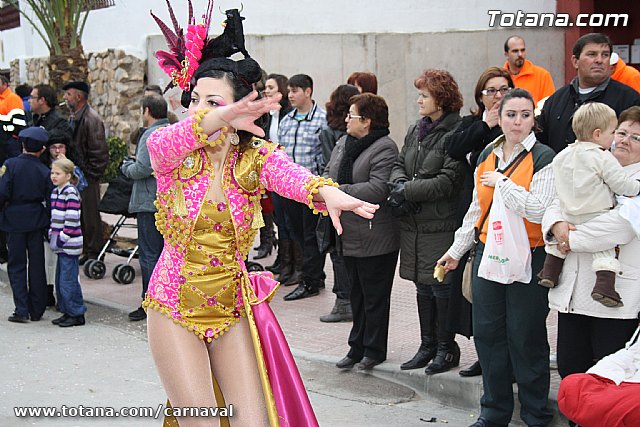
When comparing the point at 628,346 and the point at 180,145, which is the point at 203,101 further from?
the point at 628,346

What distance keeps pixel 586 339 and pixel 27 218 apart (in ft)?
18.9

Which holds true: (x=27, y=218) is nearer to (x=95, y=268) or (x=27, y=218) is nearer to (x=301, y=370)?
(x=95, y=268)

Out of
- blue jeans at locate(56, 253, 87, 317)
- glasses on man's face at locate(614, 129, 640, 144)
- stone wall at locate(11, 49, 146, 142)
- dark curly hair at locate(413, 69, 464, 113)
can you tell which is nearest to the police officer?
blue jeans at locate(56, 253, 87, 317)

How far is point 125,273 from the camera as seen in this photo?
413 inches

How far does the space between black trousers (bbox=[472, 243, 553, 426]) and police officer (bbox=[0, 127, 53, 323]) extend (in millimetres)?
4989

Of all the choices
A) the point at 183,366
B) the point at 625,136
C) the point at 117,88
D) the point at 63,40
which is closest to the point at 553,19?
the point at 117,88

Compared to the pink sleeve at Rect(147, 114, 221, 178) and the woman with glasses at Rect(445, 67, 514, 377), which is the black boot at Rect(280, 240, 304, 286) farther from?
the pink sleeve at Rect(147, 114, 221, 178)

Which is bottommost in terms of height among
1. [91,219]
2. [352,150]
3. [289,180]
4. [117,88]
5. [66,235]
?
[91,219]

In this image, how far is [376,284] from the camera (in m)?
6.86

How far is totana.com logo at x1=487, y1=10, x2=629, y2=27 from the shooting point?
14.0 m

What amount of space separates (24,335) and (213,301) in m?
5.04

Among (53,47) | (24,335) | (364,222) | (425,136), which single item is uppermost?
(53,47)

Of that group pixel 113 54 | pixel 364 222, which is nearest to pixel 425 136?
pixel 364 222

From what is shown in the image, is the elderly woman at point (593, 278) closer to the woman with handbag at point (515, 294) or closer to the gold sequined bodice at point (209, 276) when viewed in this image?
the woman with handbag at point (515, 294)
